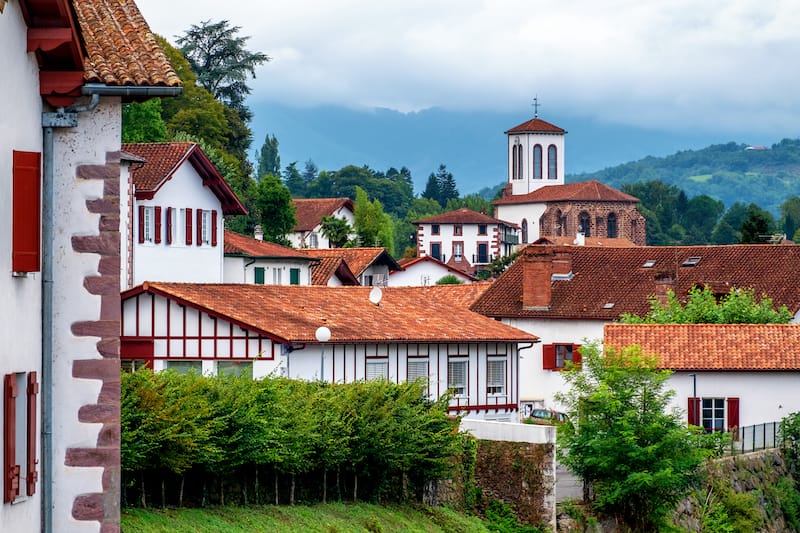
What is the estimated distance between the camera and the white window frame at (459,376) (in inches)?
1780

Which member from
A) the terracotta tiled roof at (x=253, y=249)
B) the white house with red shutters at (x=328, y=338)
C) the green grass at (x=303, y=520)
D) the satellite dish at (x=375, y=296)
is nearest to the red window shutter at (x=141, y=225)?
the terracotta tiled roof at (x=253, y=249)

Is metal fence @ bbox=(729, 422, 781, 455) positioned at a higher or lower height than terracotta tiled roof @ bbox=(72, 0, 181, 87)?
lower

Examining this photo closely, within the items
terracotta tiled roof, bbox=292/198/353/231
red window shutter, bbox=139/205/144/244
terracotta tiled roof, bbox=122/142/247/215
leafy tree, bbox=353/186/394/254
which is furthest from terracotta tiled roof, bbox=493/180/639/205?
red window shutter, bbox=139/205/144/244

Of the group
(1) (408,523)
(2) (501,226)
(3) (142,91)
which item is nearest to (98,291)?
(3) (142,91)

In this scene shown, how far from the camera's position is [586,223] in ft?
621

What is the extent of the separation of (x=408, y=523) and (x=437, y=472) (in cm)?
211

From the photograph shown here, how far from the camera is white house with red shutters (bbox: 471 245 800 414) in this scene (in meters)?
68.9

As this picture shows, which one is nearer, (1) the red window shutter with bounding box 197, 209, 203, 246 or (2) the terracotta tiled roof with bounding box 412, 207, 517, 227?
(1) the red window shutter with bounding box 197, 209, 203, 246

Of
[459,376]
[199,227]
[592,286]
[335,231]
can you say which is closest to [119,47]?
[459,376]

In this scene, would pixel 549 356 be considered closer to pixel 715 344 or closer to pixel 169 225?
pixel 715 344

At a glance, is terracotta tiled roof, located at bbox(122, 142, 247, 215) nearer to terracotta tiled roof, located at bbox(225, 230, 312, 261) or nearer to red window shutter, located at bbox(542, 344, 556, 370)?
terracotta tiled roof, located at bbox(225, 230, 312, 261)

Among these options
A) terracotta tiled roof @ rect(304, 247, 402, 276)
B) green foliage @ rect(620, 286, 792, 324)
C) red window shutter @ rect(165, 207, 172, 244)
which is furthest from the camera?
terracotta tiled roof @ rect(304, 247, 402, 276)

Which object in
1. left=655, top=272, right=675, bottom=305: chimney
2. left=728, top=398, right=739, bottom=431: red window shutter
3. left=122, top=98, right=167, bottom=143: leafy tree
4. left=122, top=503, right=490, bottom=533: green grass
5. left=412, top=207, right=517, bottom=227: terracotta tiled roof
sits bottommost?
left=122, top=503, right=490, bottom=533: green grass

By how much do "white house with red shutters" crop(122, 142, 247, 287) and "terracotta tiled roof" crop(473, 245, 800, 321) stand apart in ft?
43.6
